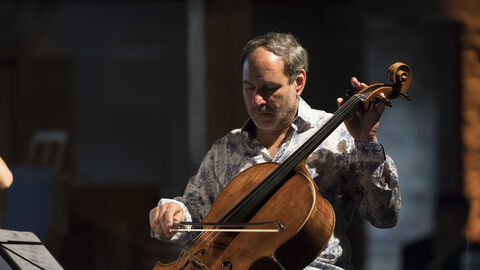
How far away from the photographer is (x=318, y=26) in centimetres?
428

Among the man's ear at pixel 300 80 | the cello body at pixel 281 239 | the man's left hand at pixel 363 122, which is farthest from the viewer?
the man's ear at pixel 300 80

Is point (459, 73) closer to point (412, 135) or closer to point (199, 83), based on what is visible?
point (412, 135)

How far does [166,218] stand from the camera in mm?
2088

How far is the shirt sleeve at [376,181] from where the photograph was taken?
204cm

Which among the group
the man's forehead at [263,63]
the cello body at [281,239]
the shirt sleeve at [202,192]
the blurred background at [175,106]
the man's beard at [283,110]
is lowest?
the blurred background at [175,106]

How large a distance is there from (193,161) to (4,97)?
1.17 meters

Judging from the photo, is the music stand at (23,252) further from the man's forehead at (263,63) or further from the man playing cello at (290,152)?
the man's forehead at (263,63)

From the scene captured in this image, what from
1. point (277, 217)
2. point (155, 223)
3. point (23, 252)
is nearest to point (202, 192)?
point (155, 223)

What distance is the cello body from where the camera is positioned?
1.85m

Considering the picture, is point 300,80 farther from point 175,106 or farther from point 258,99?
point 175,106

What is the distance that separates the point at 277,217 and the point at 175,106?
2.67m

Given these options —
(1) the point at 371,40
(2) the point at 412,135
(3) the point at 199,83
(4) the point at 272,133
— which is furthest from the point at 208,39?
(4) the point at 272,133

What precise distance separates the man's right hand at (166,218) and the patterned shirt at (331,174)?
3.2 inches

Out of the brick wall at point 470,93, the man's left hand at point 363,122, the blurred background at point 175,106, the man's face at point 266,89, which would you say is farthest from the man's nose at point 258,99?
the brick wall at point 470,93
